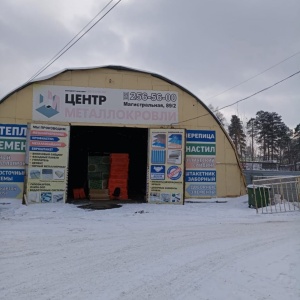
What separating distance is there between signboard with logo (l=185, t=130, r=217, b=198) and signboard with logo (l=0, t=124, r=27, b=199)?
7.42 m

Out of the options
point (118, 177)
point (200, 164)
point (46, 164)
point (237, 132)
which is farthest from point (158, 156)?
point (237, 132)

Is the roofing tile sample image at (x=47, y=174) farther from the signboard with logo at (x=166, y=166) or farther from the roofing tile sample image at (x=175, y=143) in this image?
the roofing tile sample image at (x=175, y=143)

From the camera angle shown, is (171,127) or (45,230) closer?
(45,230)

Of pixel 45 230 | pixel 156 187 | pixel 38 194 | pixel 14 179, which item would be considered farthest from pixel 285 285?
pixel 14 179

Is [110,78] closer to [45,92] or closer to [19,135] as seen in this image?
[45,92]

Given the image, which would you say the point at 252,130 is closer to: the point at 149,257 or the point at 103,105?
the point at 103,105

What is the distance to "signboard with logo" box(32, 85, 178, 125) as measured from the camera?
14896 millimetres

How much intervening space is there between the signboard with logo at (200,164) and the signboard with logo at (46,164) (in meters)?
5.64

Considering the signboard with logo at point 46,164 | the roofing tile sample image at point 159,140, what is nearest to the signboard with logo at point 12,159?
the signboard with logo at point 46,164

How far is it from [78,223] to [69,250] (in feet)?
11.3

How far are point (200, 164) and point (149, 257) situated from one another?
10120 millimetres

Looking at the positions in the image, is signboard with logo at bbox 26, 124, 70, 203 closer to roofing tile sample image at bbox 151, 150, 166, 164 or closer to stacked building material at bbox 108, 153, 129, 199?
stacked building material at bbox 108, 153, 129, 199

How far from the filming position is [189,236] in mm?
8172

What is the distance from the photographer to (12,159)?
47.5 ft
